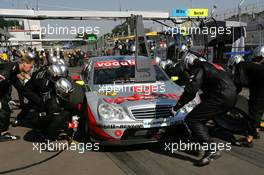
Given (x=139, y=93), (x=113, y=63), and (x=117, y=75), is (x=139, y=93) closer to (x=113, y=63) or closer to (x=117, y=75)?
(x=117, y=75)

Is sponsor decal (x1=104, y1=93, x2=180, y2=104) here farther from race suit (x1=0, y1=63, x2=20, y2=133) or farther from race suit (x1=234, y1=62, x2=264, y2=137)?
race suit (x1=0, y1=63, x2=20, y2=133)

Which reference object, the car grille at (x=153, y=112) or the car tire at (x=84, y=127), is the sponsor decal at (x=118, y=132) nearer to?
the car grille at (x=153, y=112)

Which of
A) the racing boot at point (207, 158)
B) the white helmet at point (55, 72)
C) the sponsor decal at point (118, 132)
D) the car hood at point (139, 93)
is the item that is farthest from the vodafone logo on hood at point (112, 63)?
the racing boot at point (207, 158)

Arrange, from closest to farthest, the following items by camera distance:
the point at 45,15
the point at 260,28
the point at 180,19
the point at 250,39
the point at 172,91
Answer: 1. the point at 172,91
2. the point at 260,28
3. the point at 250,39
4. the point at 45,15
5. the point at 180,19

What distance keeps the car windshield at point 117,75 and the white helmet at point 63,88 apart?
80cm

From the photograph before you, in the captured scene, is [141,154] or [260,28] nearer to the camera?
[141,154]

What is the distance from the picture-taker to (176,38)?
2006cm

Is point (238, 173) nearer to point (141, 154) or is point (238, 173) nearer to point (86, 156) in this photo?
point (141, 154)

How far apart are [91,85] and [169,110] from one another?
1.87 m

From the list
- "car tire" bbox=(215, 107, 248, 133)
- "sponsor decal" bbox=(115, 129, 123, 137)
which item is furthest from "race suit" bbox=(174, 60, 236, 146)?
"car tire" bbox=(215, 107, 248, 133)

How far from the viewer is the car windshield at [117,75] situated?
275 inches

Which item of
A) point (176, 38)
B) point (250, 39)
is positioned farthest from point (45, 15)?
point (250, 39)

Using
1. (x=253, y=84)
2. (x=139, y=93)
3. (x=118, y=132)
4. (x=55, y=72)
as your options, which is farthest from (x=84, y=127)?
(x=253, y=84)

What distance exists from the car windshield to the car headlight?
4.43 feet
